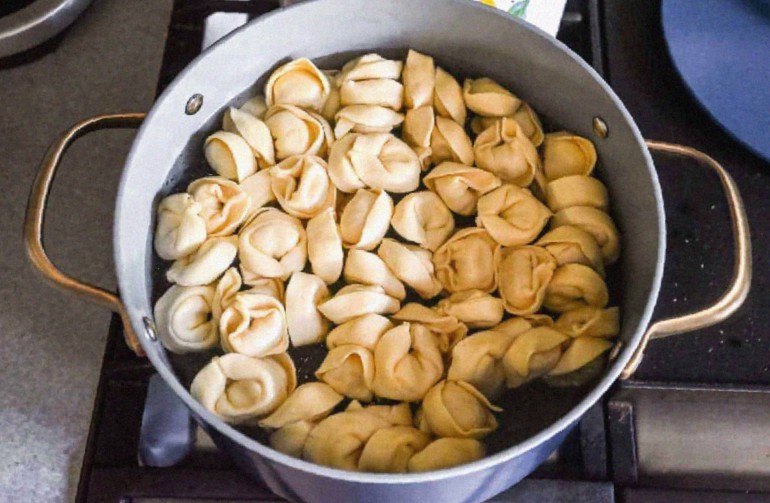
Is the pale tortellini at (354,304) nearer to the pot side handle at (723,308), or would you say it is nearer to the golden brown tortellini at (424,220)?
the golden brown tortellini at (424,220)

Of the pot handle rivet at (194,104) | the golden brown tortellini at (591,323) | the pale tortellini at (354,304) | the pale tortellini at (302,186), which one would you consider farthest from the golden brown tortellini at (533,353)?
the pot handle rivet at (194,104)

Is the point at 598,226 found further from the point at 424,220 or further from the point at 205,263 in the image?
the point at 205,263

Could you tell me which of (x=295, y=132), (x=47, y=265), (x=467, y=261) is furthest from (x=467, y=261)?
(x=47, y=265)

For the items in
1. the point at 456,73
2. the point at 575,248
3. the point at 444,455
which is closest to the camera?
the point at 444,455

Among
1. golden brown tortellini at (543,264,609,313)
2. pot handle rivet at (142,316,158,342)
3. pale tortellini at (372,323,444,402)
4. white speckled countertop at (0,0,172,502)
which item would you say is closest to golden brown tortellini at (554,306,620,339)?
golden brown tortellini at (543,264,609,313)

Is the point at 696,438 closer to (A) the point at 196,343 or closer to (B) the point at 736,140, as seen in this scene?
(B) the point at 736,140

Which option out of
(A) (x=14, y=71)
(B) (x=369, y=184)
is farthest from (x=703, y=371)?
(A) (x=14, y=71)

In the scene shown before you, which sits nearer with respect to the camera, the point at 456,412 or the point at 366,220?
the point at 456,412
